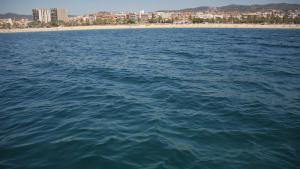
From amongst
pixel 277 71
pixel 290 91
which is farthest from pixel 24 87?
Result: pixel 277 71

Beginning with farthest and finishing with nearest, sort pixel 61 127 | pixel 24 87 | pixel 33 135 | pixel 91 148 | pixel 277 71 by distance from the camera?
pixel 277 71, pixel 24 87, pixel 61 127, pixel 33 135, pixel 91 148

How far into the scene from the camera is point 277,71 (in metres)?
18.2

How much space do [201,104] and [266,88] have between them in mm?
5014

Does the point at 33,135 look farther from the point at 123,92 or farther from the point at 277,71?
the point at 277,71

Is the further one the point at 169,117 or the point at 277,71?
the point at 277,71

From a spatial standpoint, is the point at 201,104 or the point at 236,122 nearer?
the point at 236,122

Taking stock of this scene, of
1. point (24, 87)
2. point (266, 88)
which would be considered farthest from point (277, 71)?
point (24, 87)

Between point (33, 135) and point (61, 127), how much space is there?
0.93 metres

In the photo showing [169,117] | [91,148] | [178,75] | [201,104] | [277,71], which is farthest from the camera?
[277,71]

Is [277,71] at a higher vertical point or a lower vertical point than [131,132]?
higher

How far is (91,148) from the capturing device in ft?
22.5

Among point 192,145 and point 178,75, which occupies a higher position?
point 178,75

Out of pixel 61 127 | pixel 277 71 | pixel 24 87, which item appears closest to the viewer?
pixel 61 127

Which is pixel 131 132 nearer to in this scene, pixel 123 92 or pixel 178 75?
pixel 123 92
